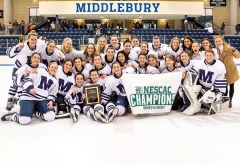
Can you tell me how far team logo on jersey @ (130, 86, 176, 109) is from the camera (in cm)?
482

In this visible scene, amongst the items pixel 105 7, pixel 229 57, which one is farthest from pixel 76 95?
pixel 105 7

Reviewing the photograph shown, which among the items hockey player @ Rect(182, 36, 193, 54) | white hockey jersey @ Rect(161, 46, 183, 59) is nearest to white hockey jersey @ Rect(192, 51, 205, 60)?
hockey player @ Rect(182, 36, 193, 54)

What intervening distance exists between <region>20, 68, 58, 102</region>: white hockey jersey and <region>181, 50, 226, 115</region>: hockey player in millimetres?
2361

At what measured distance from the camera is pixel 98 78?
16.5ft

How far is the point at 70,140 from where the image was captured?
356 centimetres

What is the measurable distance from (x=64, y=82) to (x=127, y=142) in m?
1.98

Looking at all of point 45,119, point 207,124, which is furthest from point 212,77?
point 45,119

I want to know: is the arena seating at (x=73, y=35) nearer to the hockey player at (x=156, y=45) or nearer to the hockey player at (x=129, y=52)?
the hockey player at (x=156, y=45)

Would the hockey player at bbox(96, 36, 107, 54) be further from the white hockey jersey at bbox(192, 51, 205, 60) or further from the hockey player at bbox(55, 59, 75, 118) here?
the white hockey jersey at bbox(192, 51, 205, 60)

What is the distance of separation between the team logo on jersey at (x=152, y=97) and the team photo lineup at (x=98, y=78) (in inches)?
10.5

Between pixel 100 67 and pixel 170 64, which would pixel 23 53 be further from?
pixel 170 64

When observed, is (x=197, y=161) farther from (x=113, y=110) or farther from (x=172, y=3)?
(x=172, y=3)

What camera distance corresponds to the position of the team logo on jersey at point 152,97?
4.82m

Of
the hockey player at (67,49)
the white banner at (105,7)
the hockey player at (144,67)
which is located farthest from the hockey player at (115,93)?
the white banner at (105,7)
